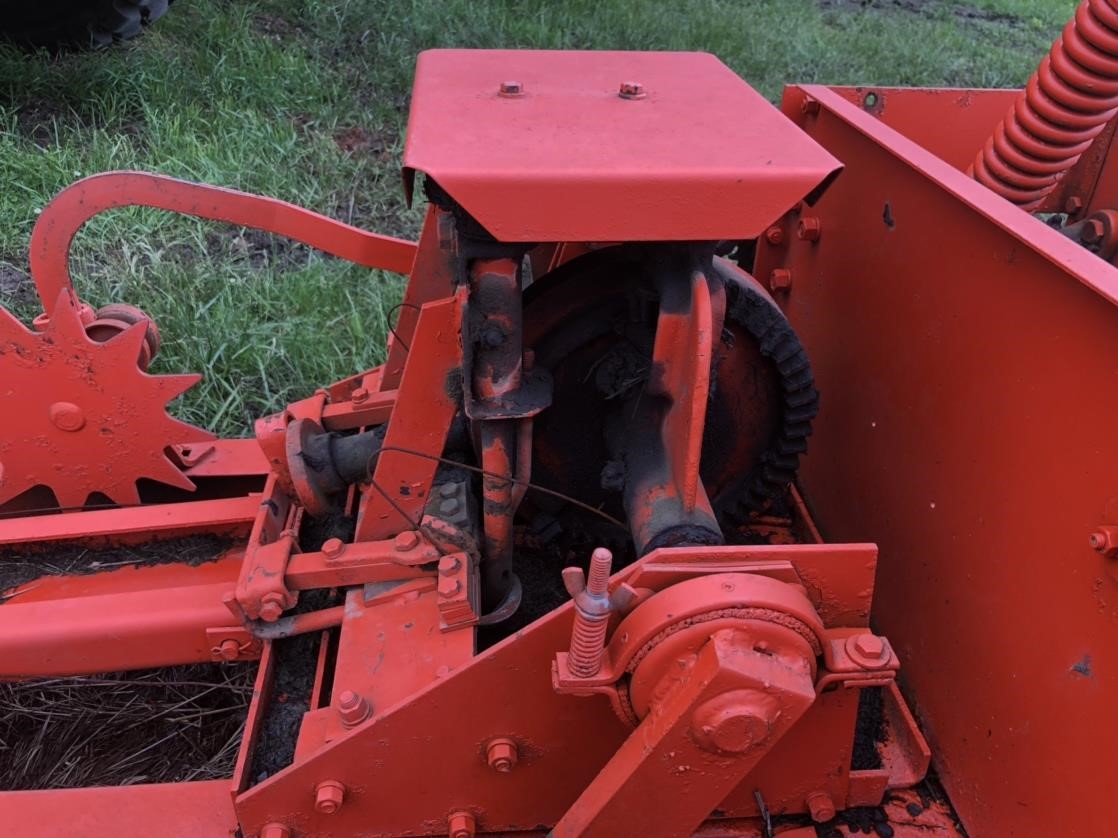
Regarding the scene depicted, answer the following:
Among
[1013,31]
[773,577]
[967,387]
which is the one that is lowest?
[1013,31]

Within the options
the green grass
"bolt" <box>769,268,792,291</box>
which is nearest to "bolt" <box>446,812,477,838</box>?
"bolt" <box>769,268,792,291</box>

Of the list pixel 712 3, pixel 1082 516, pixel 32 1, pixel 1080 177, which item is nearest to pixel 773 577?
pixel 1082 516

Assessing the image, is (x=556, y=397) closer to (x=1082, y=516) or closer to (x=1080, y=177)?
(x=1082, y=516)

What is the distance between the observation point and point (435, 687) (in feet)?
4.54

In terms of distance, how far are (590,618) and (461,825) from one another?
58cm

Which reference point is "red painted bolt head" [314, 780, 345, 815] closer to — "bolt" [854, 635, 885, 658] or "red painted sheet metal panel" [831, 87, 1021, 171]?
"bolt" [854, 635, 885, 658]

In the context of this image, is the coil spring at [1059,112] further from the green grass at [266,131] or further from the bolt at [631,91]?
the green grass at [266,131]

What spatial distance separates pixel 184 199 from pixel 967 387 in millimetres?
1652

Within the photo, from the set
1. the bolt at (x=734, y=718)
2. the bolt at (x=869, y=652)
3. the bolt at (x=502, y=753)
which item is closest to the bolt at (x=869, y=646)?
the bolt at (x=869, y=652)

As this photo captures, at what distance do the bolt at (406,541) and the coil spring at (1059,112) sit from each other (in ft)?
5.16

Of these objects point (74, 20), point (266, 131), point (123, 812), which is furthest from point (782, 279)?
point (74, 20)

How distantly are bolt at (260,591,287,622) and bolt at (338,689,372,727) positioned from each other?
300mm

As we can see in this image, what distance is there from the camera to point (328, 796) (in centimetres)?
142

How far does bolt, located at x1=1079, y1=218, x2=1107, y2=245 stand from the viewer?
2373mm
